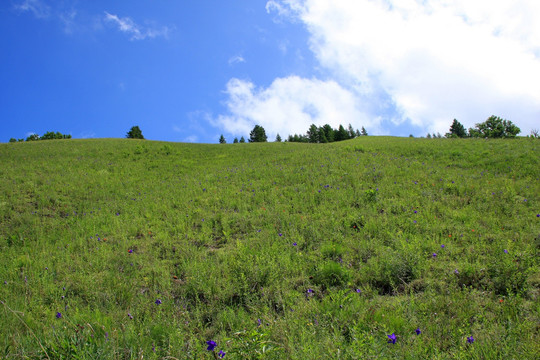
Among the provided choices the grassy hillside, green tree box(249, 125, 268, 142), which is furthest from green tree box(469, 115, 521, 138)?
the grassy hillside

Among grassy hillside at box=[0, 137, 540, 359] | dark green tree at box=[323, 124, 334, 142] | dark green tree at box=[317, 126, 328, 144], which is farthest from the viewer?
dark green tree at box=[323, 124, 334, 142]

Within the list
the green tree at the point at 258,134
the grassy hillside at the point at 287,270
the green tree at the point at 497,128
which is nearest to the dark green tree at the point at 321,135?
the green tree at the point at 258,134

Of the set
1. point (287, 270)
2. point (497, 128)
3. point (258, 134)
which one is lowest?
point (287, 270)

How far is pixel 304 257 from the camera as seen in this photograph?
487cm

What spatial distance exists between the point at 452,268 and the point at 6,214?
12.5 meters

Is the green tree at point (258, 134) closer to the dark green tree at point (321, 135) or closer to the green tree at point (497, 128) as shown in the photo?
the dark green tree at point (321, 135)

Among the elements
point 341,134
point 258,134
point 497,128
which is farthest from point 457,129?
point 258,134

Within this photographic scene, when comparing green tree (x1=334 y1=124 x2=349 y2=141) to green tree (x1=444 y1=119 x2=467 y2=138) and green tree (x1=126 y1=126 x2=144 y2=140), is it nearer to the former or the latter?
green tree (x1=444 y1=119 x2=467 y2=138)

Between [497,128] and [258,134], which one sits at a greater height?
[258,134]

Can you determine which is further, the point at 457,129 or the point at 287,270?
the point at 457,129

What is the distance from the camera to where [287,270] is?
4434mm

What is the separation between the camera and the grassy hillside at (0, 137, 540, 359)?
9.32 ft

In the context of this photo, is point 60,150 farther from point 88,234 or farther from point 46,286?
point 46,286

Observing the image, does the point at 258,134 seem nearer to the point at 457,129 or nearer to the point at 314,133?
the point at 314,133
